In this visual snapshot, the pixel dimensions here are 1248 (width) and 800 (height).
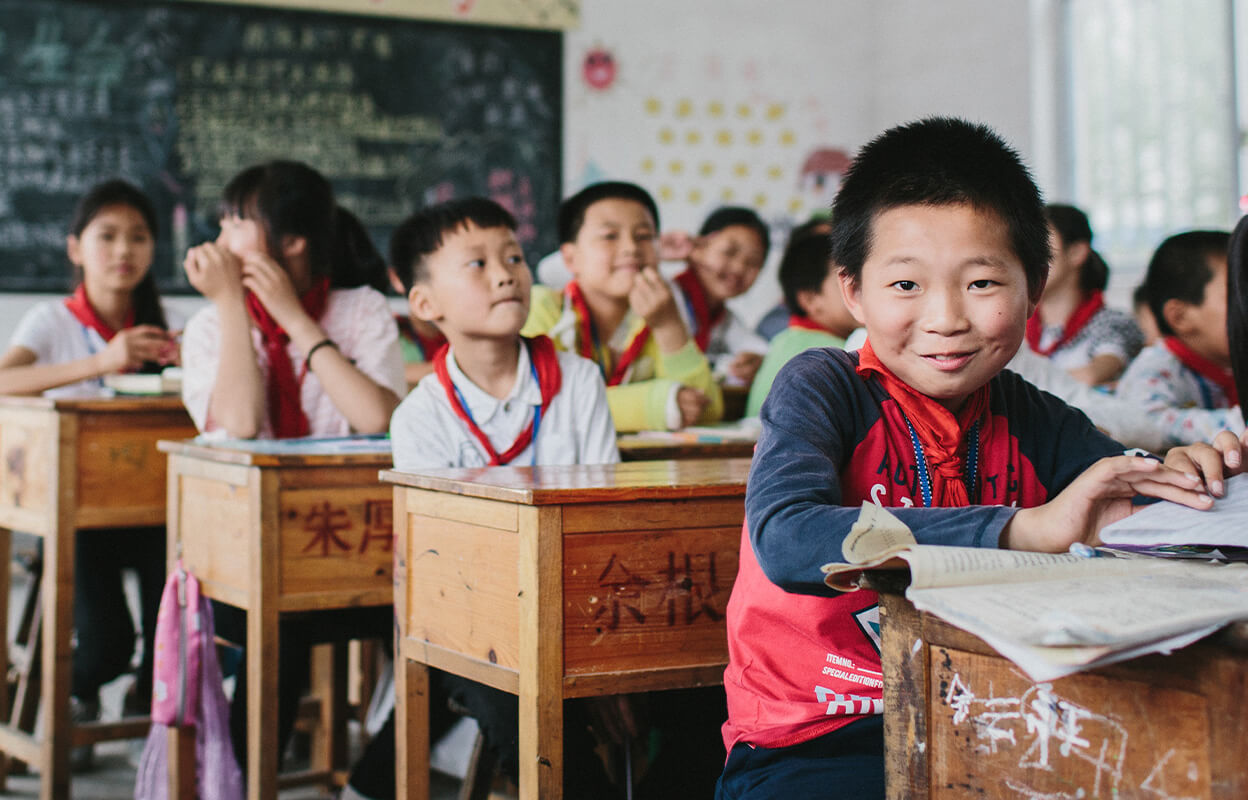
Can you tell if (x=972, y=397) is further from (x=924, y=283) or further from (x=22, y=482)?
(x=22, y=482)

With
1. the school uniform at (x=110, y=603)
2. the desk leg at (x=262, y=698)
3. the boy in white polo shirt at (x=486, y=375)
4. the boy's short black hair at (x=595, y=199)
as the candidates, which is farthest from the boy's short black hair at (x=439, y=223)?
the school uniform at (x=110, y=603)

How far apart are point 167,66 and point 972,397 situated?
4632 millimetres

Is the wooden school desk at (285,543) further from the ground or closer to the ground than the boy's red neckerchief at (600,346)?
closer to the ground

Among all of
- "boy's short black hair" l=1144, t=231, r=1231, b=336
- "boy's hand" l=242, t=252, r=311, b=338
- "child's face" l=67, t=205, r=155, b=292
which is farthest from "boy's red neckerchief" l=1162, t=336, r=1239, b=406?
"child's face" l=67, t=205, r=155, b=292

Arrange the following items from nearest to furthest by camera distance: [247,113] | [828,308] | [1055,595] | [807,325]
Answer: [1055,595] → [807,325] → [828,308] → [247,113]

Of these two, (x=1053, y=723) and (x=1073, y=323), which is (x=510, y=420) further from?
(x=1073, y=323)

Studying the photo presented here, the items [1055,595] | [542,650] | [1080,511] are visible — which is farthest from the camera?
[542,650]

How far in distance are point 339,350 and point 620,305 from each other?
732 mm

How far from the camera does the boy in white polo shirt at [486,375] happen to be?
1.79 metres

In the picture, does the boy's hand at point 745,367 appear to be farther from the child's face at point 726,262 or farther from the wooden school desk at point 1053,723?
the wooden school desk at point 1053,723

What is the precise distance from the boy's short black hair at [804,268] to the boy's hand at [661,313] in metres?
0.58

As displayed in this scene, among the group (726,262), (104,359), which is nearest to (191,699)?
(104,359)

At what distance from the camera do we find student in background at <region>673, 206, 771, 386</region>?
141 inches

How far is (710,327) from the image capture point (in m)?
3.63
